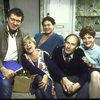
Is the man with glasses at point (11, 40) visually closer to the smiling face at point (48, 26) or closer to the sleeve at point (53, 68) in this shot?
the sleeve at point (53, 68)

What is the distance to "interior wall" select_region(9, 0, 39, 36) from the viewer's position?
4.73 meters

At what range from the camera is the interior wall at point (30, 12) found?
15.5 feet

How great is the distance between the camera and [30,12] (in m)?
4.80

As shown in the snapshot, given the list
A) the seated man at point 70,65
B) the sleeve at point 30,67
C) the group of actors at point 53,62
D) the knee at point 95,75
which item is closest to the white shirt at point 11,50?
the group of actors at point 53,62

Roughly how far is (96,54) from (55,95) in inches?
24.8

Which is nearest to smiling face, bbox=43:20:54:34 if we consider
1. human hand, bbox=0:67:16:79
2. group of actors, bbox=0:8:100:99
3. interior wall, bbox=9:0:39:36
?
group of actors, bbox=0:8:100:99

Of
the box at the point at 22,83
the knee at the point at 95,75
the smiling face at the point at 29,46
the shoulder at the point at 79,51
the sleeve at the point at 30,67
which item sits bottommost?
the box at the point at 22,83

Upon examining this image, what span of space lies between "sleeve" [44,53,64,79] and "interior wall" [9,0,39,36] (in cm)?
195

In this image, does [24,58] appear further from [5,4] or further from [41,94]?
[5,4]

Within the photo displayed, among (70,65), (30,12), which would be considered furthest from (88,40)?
(30,12)

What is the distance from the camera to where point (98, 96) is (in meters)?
2.70

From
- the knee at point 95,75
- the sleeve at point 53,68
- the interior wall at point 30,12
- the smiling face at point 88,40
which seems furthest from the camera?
the interior wall at point 30,12

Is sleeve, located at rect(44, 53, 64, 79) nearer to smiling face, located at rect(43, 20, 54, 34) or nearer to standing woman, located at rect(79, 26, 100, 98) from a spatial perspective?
standing woman, located at rect(79, 26, 100, 98)

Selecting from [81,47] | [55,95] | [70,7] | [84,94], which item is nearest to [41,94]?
[55,95]
